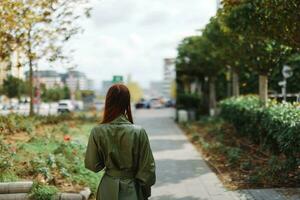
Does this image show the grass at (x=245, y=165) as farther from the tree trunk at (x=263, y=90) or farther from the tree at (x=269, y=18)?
the tree at (x=269, y=18)

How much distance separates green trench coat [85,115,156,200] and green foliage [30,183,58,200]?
10.9ft

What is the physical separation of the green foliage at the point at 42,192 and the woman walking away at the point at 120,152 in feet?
10.8

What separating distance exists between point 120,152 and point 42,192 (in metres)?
3.59

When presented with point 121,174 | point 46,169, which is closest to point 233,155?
point 46,169

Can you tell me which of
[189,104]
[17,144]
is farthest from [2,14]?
[189,104]

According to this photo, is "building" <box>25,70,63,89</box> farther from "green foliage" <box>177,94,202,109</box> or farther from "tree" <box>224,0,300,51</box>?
"tree" <box>224,0,300,51</box>

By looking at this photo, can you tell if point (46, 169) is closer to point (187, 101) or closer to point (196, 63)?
point (196, 63)

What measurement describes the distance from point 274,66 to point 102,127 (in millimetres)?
13608

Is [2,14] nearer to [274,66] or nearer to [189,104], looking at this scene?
[274,66]

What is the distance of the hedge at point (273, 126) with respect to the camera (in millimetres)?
9000

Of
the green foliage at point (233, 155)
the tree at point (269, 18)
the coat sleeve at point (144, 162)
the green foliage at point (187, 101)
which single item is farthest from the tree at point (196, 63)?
the coat sleeve at point (144, 162)

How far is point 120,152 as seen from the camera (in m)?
4.45

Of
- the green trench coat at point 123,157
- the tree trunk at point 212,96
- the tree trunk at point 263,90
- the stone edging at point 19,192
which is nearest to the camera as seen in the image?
the green trench coat at point 123,157

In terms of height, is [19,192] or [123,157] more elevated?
[123,157]
